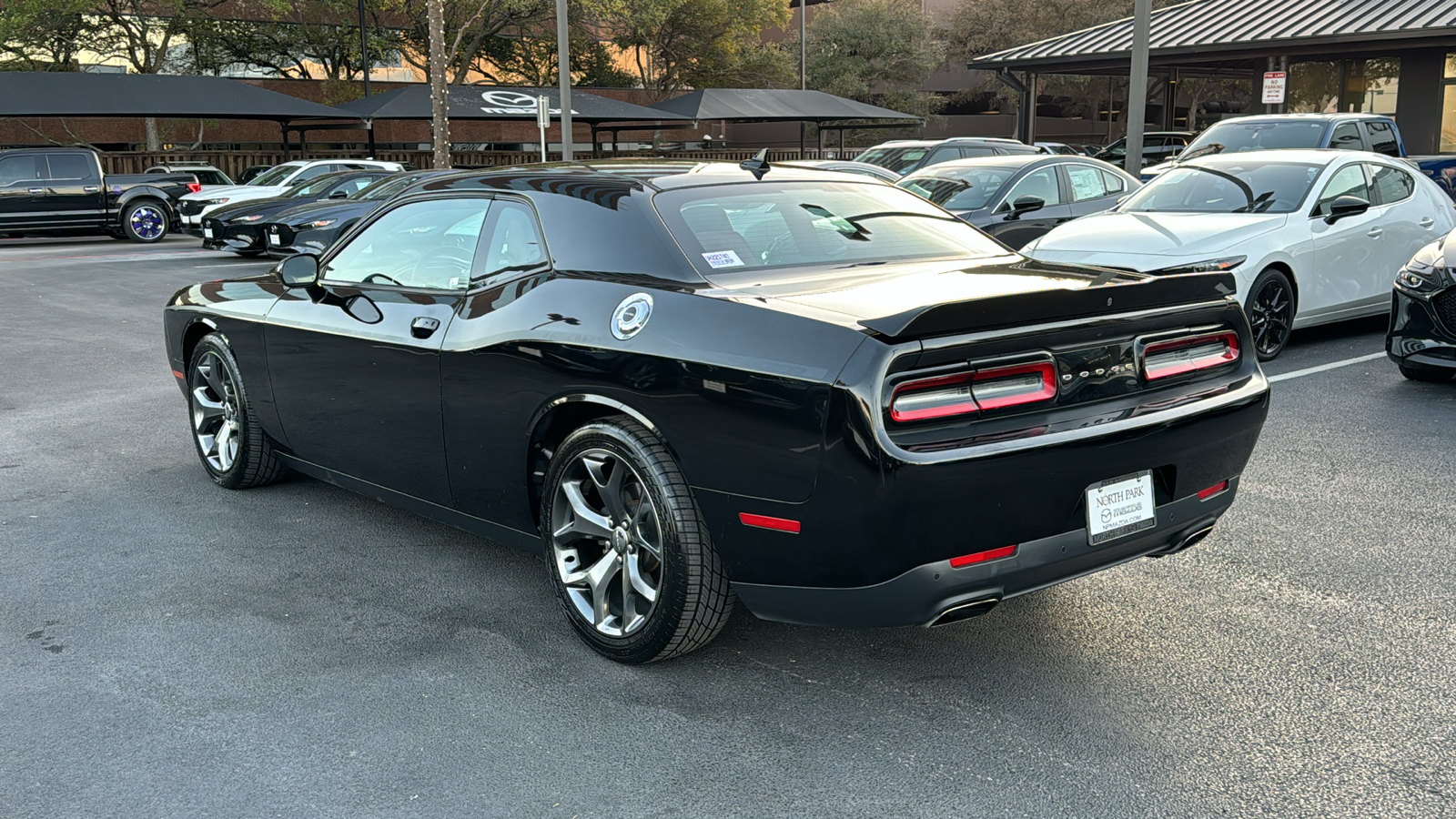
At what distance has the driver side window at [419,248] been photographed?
181 inches

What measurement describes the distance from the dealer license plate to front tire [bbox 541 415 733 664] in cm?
107

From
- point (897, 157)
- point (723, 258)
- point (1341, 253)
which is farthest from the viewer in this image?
point (897, 157)

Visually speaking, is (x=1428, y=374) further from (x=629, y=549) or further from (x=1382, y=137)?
(x=1382, y=137)

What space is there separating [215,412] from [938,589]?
13.6ft

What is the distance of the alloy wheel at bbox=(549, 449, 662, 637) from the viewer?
3.79 metres

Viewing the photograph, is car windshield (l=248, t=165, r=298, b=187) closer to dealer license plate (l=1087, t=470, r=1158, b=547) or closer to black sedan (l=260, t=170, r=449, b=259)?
black sedan (l=260, t=170, r=449, b=259)

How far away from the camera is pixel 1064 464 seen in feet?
11.0

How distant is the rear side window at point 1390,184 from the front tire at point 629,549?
8.49 metres

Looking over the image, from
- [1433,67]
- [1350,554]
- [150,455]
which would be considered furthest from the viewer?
[1433,67]

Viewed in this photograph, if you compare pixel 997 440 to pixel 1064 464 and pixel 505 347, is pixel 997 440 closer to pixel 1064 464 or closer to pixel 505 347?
pixel 1064 464

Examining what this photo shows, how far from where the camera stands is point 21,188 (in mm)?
22078

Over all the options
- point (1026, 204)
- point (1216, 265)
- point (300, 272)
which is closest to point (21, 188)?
point (1026, 204)

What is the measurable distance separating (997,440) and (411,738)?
1.80 m

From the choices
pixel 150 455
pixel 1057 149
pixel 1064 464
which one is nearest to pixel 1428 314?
pixel 1064 464
